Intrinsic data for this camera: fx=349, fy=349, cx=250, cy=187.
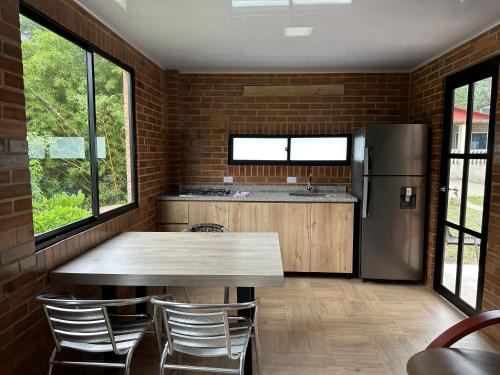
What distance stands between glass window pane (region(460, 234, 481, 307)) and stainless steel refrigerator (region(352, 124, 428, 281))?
0.62m

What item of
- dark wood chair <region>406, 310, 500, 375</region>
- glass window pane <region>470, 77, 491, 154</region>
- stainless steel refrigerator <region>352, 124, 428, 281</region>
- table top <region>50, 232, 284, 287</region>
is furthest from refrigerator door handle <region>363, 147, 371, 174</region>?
dark wood chair <region>406, 310, 500, 375</region>

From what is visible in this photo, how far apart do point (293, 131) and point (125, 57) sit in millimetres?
2086

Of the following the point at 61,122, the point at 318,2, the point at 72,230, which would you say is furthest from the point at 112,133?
the point at 318,2

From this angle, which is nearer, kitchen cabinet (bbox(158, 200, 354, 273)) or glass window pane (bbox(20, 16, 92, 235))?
glass window pane (bbox(20, 16, 92, 235))

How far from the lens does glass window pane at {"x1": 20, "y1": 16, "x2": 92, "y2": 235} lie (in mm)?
1951

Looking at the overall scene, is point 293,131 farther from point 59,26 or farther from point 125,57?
point 59,26

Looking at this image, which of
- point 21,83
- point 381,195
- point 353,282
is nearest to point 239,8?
point 21,83

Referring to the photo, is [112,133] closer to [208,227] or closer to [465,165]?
[208,227]

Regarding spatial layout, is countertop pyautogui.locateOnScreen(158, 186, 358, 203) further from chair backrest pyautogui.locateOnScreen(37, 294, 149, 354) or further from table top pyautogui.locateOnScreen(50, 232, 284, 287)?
chair backrest pyautogui.locateOnScreen(37, 294, 149, 354)

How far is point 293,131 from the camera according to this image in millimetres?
4293

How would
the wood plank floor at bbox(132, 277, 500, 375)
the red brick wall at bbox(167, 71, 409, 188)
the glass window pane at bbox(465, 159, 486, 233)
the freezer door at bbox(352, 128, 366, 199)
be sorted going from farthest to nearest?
1. the red brick wall at bbox(167, 71, 409, 188)
2. the freezer door at bbox(352, 128, 366, 199)
3. the glass window pane at bbox(465, 159, 486, 233)
4. the wood plank floor at bbox(132, 277, 500, 375)

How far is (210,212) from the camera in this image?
389cm

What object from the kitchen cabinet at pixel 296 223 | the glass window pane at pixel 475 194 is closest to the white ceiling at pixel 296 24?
the glass window pane at pixel 475 194

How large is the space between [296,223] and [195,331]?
92.4 inches
